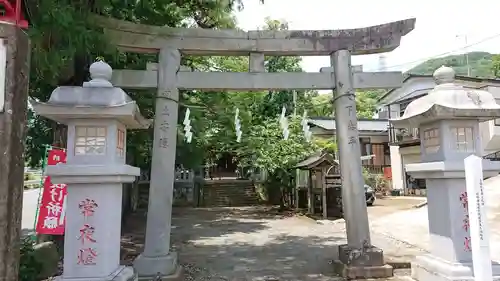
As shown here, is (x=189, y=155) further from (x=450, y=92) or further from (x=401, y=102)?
(x=401, y=102)

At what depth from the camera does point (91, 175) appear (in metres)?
4.43

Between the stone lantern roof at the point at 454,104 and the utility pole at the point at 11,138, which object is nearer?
the utility pole at the point at 11,138

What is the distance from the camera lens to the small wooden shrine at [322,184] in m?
15.9

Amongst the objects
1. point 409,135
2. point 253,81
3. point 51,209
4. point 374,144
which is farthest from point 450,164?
point 374,144

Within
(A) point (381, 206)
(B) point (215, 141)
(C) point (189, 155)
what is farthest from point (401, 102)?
(C) point (189, 155)

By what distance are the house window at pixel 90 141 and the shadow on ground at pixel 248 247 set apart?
3.57m

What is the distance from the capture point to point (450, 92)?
512 centimetres

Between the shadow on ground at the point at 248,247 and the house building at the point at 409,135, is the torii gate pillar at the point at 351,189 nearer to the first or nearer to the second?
the shadow on ground at the point at 248,247

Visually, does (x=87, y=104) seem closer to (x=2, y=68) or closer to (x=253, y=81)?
(x=2, y=68)

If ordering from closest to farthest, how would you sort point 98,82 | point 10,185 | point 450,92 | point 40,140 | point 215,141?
1. point 10,185
2. point 98,82
3. point 450,92
4. point 40,140
5. point 215,141

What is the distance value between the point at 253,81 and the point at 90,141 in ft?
10.9

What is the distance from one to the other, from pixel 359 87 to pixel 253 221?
10094 millimetres

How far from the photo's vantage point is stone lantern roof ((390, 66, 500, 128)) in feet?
16.3

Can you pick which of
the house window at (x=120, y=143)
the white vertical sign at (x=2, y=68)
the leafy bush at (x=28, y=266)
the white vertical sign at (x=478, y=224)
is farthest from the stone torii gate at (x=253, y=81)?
the white vertical sign at (x=2, y=68)
